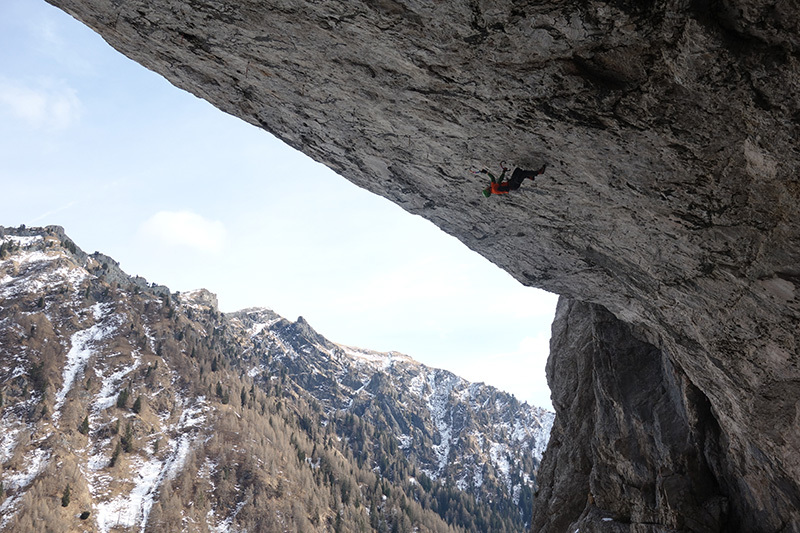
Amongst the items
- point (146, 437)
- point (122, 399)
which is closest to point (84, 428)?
point (122, 399)

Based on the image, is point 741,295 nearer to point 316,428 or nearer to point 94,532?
point 94,532

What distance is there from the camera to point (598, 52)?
25.9 feet

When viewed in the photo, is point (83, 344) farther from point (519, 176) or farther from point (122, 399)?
point (519, 176)

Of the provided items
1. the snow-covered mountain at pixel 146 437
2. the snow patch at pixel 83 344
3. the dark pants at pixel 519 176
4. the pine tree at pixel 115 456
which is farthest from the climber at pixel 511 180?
the snow patch at pixel 83 344

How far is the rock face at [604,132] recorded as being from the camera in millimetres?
7539

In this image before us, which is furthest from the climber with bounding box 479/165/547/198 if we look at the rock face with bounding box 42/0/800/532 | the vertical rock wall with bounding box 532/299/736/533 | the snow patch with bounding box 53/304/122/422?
the snow patch with bounding box 53/304/122/422

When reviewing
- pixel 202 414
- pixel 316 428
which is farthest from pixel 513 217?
pixel 316 428

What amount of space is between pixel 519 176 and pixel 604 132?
7.66ft

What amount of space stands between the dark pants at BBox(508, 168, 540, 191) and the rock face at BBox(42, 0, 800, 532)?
1.15ft

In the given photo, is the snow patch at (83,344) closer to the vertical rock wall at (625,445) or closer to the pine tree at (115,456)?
the pine tree at (115,456)

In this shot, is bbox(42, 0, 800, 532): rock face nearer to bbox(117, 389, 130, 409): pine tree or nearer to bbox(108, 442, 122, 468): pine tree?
bbox(108, 442, 122, 468): pine tree

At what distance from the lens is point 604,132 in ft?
29.9

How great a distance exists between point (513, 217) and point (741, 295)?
19.0 ft

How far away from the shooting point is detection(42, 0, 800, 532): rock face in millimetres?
7539
